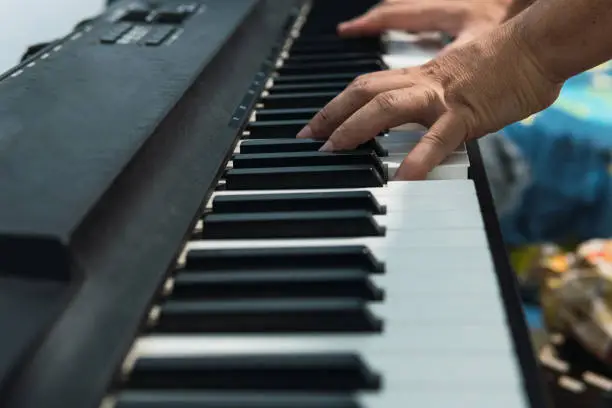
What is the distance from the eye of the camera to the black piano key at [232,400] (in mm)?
466

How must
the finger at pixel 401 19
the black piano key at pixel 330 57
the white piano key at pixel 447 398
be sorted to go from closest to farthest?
1. the white piano key at pixel 447 398
2. the black piano key at pixel 330 57
3. the finger at pixel 401 19

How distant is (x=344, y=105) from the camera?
862 millimetres

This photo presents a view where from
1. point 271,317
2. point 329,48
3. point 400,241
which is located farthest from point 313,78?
point 271,317

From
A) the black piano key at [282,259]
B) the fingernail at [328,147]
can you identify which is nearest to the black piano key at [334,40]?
the fingernail at [328,147]

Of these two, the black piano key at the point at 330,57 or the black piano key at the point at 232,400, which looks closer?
the black piano key at the point at 232,400

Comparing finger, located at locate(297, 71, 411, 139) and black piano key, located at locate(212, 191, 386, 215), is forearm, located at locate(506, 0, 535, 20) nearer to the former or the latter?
finger, located at locate(297, 71, 411, 139)

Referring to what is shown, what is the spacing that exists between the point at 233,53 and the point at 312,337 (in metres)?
0.61

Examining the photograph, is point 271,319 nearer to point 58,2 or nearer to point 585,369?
point 58,2

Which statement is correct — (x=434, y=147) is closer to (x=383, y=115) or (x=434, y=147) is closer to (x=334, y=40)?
(x=383, y=115)

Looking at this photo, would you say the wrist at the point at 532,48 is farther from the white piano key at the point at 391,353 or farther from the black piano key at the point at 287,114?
the white piano key at the point at 391,353

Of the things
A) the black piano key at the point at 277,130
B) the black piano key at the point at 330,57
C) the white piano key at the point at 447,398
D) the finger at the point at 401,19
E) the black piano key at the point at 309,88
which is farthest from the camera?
the finger at the point at 401,19

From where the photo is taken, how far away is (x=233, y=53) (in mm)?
1050

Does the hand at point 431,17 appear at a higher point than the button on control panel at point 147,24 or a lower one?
lower

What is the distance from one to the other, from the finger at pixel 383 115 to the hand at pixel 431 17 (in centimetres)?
44
